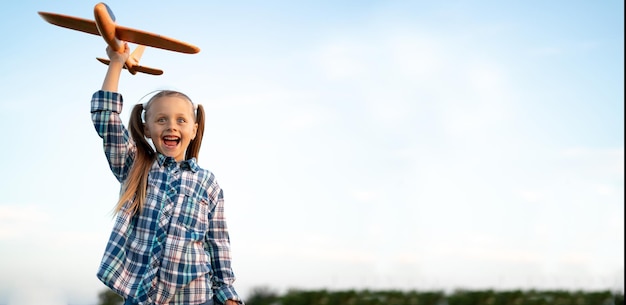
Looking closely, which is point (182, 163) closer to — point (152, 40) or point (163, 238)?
point (163, 238)

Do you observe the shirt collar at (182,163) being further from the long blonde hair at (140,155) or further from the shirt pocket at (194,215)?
the shirt pocket at (194,215)

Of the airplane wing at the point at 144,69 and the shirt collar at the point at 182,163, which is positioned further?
the airplane wing at the point at 144,69

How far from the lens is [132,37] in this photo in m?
3.12

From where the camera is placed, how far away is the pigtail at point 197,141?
10.8 feet

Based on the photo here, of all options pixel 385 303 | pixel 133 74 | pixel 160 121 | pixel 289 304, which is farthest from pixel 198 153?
pixel 289 304

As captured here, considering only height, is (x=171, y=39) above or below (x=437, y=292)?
above

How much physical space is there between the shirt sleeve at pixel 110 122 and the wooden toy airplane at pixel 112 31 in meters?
0.32

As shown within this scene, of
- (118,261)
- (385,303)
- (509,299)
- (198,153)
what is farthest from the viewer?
(509,299)

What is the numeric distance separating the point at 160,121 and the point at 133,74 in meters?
0.49

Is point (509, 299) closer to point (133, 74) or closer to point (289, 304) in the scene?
point (289, 304)

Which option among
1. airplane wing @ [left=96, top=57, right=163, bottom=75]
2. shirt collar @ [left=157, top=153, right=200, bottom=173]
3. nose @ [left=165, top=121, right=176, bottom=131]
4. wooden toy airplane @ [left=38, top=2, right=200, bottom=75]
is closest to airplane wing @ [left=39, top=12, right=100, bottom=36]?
wooden toy airplane @ [left=38, top=2, right=200, bottom=75]

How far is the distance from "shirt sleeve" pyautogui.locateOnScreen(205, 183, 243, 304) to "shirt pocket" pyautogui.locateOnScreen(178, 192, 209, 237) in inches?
3.3

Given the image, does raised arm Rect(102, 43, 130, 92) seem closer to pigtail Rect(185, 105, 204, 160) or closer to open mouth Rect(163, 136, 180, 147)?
open mouth Rect(163, 136, 180, 147)

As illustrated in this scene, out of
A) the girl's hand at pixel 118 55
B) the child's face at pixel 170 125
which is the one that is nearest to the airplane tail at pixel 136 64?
the girl's hand at pixel 118 55
